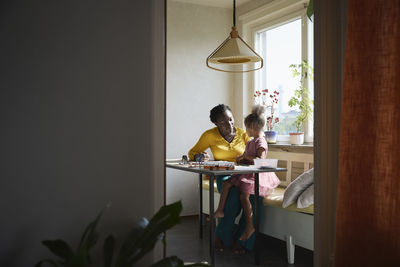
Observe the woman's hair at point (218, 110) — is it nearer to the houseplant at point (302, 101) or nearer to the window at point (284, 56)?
the houseplant at point (302, 101)

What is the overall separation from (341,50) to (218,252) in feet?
6.87

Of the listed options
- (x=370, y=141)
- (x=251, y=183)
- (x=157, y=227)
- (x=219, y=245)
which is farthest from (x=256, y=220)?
(x=157, y=227)

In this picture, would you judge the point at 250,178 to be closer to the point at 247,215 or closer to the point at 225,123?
the point at 247,215

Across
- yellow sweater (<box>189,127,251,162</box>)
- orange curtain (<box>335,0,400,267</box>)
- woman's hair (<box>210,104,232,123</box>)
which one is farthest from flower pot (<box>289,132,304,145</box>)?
orange curtain (<box>335,0,400,267</box>)

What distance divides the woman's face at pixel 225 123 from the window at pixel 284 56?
3.08ft

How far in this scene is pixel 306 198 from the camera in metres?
3.21

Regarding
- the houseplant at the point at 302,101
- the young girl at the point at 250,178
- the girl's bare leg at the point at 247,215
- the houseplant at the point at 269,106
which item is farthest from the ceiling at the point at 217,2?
the girl's bare leg at the point at 247,215

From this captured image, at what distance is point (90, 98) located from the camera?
63.7 inches

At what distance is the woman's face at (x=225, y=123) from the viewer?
390 centimetres

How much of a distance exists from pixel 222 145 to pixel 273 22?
1.81m

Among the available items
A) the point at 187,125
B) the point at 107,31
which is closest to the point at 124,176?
the point at 107,31

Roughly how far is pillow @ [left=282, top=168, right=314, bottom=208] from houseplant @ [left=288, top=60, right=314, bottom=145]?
113cm

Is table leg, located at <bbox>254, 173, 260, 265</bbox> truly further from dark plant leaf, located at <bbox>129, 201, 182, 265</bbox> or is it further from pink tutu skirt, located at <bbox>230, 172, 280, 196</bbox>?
dark plant leaf, located at <bbox>129, 201, 182, 265</bbox>

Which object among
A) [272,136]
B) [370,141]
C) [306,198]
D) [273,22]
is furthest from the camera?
[273,22]
